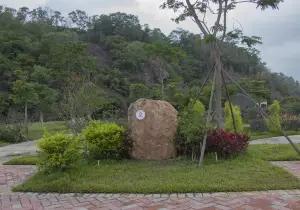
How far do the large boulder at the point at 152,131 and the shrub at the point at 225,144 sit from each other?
76 cm

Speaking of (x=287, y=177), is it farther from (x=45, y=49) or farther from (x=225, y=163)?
(x=45, y=49)

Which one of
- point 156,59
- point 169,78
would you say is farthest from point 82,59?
point 169,78

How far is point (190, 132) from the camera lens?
7.96 meters

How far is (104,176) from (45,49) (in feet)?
102

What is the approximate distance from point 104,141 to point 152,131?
971mm

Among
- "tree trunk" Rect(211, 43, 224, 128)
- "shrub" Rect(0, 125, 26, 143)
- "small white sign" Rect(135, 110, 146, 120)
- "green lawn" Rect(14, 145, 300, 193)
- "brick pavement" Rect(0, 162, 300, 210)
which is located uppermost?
"tree trunk" Rect(211, 43, 224, 128)

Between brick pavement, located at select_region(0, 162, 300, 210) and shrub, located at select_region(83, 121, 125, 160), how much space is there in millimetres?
2405

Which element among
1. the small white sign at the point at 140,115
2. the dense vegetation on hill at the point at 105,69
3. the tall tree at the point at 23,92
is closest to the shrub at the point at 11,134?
the dense vegetation on hill at the point at 105,69

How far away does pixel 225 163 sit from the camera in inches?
296

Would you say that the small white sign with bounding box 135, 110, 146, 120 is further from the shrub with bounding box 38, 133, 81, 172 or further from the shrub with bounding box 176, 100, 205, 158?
the shrub with bounding box 38, 133, 81, 172

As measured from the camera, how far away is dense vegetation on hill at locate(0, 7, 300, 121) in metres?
21.6

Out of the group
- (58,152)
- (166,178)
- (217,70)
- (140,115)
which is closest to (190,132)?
(140,115)

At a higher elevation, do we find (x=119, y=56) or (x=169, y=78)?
(x=119, y=56)

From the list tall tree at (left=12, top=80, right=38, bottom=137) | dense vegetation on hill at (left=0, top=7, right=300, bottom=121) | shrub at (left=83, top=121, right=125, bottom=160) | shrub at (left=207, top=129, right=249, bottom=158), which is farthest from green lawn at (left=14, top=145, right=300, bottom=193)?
tall tree at (left=12, top=80, right=38, bottom=137)
